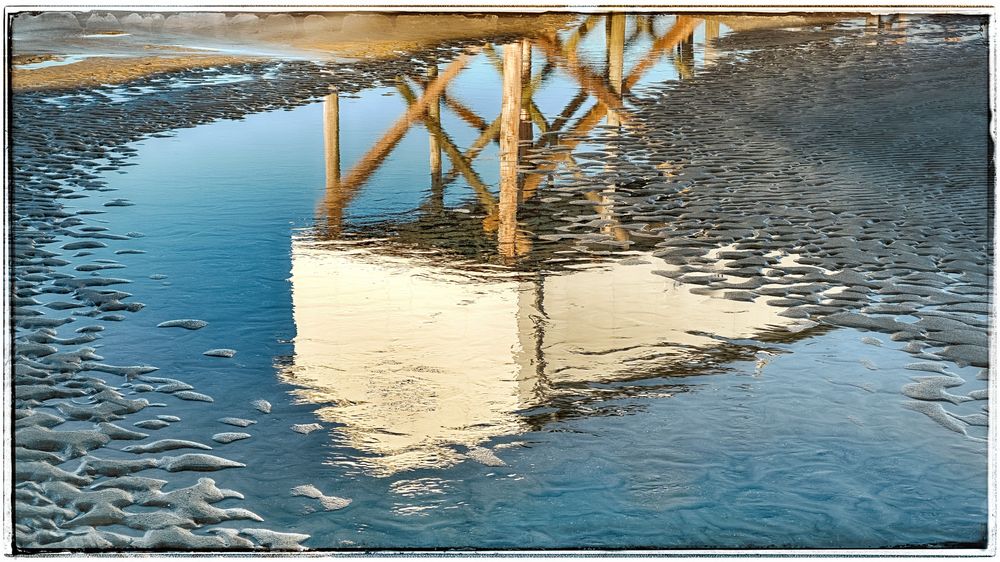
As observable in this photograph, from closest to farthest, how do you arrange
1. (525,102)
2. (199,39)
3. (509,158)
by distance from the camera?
(509,158), (525,102), (199,39)

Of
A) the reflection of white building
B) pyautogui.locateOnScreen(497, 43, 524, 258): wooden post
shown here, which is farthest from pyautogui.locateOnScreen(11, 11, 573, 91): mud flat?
the reflection of white building

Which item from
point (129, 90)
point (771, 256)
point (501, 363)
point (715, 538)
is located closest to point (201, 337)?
point (501, 363)

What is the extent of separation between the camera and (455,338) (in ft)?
15.8

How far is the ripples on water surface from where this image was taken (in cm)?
339

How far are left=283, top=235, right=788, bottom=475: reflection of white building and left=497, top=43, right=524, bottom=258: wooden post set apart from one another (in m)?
0.68

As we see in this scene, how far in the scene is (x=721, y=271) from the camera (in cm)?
558

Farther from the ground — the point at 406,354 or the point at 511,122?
the point at 511,122

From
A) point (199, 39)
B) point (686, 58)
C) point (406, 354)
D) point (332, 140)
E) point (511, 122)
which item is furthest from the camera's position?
point (199, 39)

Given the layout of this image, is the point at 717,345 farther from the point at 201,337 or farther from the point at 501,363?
the point at 201,337

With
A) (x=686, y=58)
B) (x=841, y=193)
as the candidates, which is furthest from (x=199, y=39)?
(x=841, y=193)

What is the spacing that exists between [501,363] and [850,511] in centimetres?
161

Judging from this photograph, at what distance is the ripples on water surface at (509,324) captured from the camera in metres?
3.39

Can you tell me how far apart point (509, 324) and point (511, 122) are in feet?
14.7

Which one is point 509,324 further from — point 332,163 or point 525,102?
point 525,102
